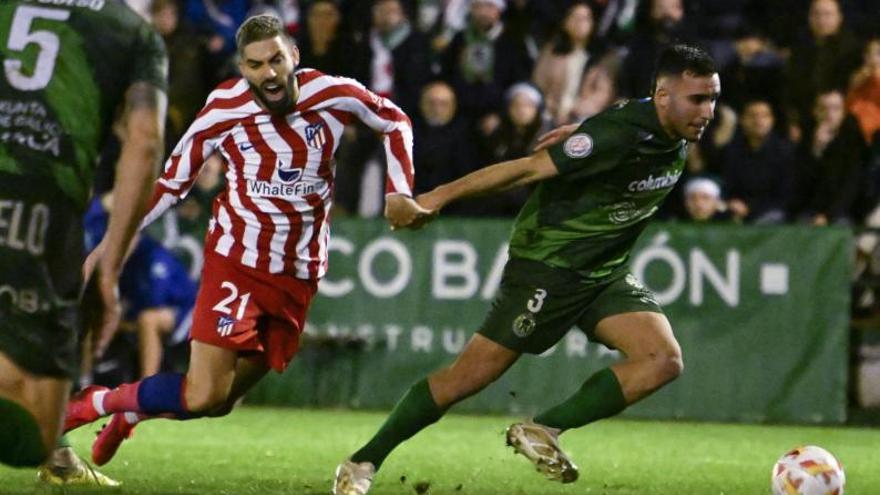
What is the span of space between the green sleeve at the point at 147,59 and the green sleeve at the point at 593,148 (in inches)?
92.6

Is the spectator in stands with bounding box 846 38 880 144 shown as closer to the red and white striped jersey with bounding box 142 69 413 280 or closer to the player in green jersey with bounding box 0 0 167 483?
the red and white striped jersey with bounding box 142 69 413 280

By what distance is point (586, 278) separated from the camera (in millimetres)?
7730

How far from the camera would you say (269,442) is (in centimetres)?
1039

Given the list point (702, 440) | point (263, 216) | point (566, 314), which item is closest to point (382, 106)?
point (263, 216)

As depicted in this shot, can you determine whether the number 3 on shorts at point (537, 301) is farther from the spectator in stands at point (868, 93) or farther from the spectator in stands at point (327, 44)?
the spectator in stands at point (868, 93)

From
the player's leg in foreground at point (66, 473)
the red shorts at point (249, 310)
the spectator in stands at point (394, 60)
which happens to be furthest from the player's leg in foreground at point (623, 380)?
the spectator in stands at point (394, 60)

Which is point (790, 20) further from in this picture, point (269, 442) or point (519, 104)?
point (269, 442)

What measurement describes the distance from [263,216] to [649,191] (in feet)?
5.53

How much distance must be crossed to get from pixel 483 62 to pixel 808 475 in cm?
781

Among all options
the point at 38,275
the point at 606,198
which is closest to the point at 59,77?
the point at 38,275

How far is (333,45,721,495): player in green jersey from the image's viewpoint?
7.47 meters

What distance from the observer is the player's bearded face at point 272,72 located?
760 centimetres

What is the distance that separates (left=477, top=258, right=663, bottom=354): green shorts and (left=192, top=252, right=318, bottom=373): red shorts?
89 centimetres

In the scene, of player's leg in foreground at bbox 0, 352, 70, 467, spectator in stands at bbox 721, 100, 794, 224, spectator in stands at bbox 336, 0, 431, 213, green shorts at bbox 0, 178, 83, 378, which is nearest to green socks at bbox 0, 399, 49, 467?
player's leg in foreground at bbox 0, 352, 70, 467
